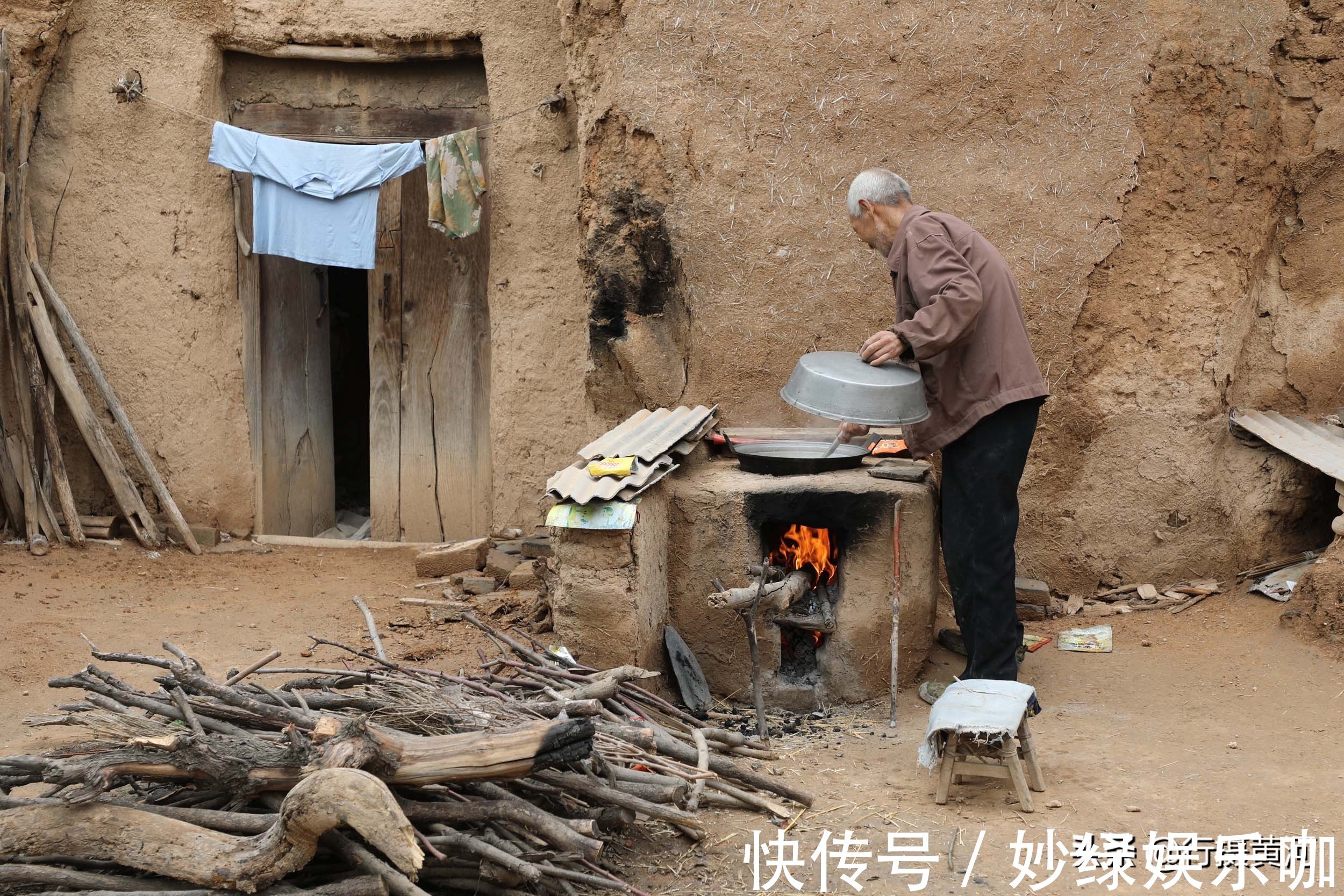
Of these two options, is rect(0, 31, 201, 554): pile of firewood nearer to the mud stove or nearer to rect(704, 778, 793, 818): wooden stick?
the mud stove

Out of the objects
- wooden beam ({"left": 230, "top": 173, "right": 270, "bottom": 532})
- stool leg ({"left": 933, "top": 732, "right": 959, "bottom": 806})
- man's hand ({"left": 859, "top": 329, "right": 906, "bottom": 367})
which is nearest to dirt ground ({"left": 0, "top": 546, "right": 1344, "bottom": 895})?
stool leg ({"left": 933, "top": 732, "right": 959, "bottom": 806})

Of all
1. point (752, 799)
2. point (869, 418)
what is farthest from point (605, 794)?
point (869, 418)

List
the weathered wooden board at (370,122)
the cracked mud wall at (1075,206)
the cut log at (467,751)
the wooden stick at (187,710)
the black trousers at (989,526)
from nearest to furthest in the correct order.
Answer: the cut log at (467,751) → the wooden stick at (187,710) → the black trousers at (989,526) → the cracked mud wall at (1075,206) → the weathered wooden board at (370,122)

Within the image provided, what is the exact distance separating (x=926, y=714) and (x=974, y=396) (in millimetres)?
1273

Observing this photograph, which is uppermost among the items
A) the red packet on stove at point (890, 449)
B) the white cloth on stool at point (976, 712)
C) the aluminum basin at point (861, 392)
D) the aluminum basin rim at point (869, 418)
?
the aluminum basin at point (861, 392)

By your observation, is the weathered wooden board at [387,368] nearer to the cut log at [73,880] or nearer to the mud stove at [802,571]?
the mud stove at [802,571]

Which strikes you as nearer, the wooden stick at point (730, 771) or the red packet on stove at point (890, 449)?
the wooden stick at point (730, 771)

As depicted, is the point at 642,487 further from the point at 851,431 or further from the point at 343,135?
the point at 343,135

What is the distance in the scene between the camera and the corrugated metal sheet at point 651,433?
5164 mm

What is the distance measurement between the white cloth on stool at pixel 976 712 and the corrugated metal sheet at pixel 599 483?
4.42 ft

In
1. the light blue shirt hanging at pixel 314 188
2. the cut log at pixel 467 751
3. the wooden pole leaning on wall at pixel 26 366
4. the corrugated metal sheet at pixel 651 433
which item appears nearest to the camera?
the cut log at pixel 467 751

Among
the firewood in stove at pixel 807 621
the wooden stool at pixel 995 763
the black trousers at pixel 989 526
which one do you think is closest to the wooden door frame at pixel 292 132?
the firewood in stove at pixel 807 621

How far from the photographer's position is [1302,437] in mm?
6035

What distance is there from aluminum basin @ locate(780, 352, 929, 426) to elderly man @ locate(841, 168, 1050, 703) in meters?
A: 0.08
